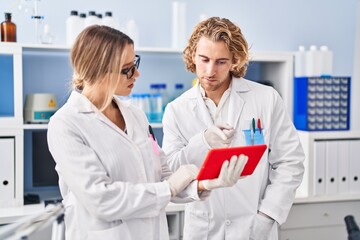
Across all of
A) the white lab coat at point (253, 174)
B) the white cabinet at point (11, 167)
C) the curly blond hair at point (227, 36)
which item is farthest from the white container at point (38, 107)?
the curly blond hair at point (227, 36)

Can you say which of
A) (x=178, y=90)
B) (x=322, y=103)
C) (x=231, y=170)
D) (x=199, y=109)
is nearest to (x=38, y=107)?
(x=178, y=90)

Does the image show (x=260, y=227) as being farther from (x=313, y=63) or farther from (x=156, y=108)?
(x=313, y=63)

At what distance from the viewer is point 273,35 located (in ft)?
9.46

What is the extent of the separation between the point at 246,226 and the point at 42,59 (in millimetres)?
1525

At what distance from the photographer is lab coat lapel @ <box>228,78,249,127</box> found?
161cm

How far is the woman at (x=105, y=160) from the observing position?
110cm

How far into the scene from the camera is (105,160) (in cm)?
114

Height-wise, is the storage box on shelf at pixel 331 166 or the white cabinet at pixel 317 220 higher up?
the storage box on shelf at pixel 331 166

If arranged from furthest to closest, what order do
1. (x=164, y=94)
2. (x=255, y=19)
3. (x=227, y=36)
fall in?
(x=255, y=19), (x=164, y=94), (x=227, y=36)

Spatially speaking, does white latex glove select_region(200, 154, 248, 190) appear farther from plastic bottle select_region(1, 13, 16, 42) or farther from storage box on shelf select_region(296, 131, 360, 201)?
plastic bottle select_region(1, 13, 16, 42)

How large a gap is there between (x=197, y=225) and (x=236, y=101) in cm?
47

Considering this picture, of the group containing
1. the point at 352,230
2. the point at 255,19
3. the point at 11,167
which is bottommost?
the point at 11,167

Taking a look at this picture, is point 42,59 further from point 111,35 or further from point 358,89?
point 358,89

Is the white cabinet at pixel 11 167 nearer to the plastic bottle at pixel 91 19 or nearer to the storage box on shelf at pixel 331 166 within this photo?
the plastic bottle at pixel 91 19
